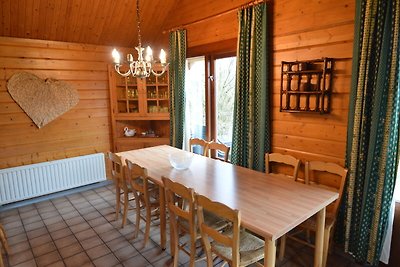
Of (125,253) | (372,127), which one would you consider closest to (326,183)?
(372,127)

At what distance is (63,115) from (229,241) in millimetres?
3409

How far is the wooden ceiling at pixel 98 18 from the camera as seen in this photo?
3279mm

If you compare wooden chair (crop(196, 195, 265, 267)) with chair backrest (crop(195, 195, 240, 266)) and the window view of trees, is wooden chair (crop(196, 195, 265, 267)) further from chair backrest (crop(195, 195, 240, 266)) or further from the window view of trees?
the window view of trees

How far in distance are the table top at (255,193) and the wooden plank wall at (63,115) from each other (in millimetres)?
1882

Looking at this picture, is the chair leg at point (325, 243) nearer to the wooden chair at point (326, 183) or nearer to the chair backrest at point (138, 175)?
the wooden chair at point (326, 183)

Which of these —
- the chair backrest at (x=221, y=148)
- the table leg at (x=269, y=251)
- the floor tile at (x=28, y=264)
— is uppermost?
the chair backrest at (x=221, y=148)

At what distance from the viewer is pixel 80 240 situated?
9.11ft

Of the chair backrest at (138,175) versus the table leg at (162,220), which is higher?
the chair backrest at (138,175)

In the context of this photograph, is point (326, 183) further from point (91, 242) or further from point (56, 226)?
point (56, 226)

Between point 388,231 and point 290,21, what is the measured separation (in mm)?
2104

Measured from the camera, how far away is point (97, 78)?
4285 mm

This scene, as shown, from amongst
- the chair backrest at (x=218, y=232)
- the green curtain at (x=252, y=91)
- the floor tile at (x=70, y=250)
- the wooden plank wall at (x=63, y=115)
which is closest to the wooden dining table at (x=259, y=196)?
the chair backrest at (x=218, y=232)

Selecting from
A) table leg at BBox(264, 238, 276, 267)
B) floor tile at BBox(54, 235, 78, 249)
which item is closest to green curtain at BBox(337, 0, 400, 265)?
table leg at BBox(264, 238, 276, 267)

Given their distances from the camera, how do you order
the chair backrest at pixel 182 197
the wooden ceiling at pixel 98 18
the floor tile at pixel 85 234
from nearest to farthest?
the chair backrest at pixel 182 197 < the floor tile at pixel 85 234 < the wooden ceiling at pixel 98 18
